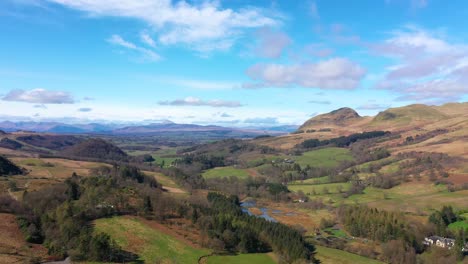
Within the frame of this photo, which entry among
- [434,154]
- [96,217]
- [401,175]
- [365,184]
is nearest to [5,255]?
[96,217]

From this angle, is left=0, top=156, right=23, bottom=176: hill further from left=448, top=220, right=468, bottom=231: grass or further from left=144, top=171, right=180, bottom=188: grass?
left=448, top=220, right=468, bottom=231: grass

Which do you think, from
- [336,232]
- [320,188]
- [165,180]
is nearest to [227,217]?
[336,232]

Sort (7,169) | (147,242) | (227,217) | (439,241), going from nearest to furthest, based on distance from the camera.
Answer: (147,242) → (227,217) → (439,241) → (7,169)

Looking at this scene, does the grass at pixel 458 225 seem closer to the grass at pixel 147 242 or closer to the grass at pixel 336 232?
the grass at pixel 336 232

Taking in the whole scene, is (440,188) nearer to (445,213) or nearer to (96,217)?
(445,213)

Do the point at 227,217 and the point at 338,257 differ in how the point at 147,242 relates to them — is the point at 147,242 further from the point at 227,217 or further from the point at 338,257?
the point at 338,257

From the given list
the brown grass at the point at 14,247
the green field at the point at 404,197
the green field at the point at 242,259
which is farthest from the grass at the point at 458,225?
the brown grass at the point at 14,247
